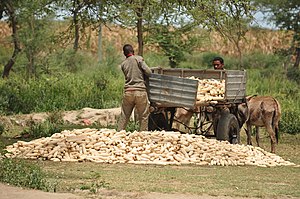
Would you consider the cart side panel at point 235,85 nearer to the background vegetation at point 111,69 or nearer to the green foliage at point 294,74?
the background vegetation at point 111,69

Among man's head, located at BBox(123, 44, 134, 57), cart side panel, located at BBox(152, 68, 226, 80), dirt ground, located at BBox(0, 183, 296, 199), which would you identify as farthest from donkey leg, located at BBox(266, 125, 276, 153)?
dirt ground, located at BBox(0, 183, 296, 199)

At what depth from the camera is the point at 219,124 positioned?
55.5ft

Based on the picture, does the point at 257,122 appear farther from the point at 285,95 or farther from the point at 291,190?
the point at 285,95

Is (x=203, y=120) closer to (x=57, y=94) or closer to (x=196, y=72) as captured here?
(x=196, y=72)

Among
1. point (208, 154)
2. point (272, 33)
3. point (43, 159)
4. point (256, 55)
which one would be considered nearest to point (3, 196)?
point (43, 159)

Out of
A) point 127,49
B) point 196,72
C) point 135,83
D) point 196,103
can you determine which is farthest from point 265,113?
point 127,49

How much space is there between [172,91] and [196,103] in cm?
56

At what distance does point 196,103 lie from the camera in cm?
1633

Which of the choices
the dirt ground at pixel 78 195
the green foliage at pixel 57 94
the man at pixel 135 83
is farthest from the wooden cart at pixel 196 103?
the green foliage at pixel 57 94

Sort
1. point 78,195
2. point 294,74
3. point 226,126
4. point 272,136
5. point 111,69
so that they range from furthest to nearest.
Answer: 1. point 294,74
2. point 111,69
3. point 272,136
4. point 226,126
5. point 78,195

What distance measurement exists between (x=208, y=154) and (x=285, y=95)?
49.9ft

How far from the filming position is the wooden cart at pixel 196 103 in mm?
16328

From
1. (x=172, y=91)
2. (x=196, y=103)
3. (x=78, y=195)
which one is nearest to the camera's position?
(x=78, y=195)

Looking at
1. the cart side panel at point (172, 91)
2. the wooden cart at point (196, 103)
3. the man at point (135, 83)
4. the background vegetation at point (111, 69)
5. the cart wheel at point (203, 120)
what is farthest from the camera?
the cart wheel at point (203, 120)
